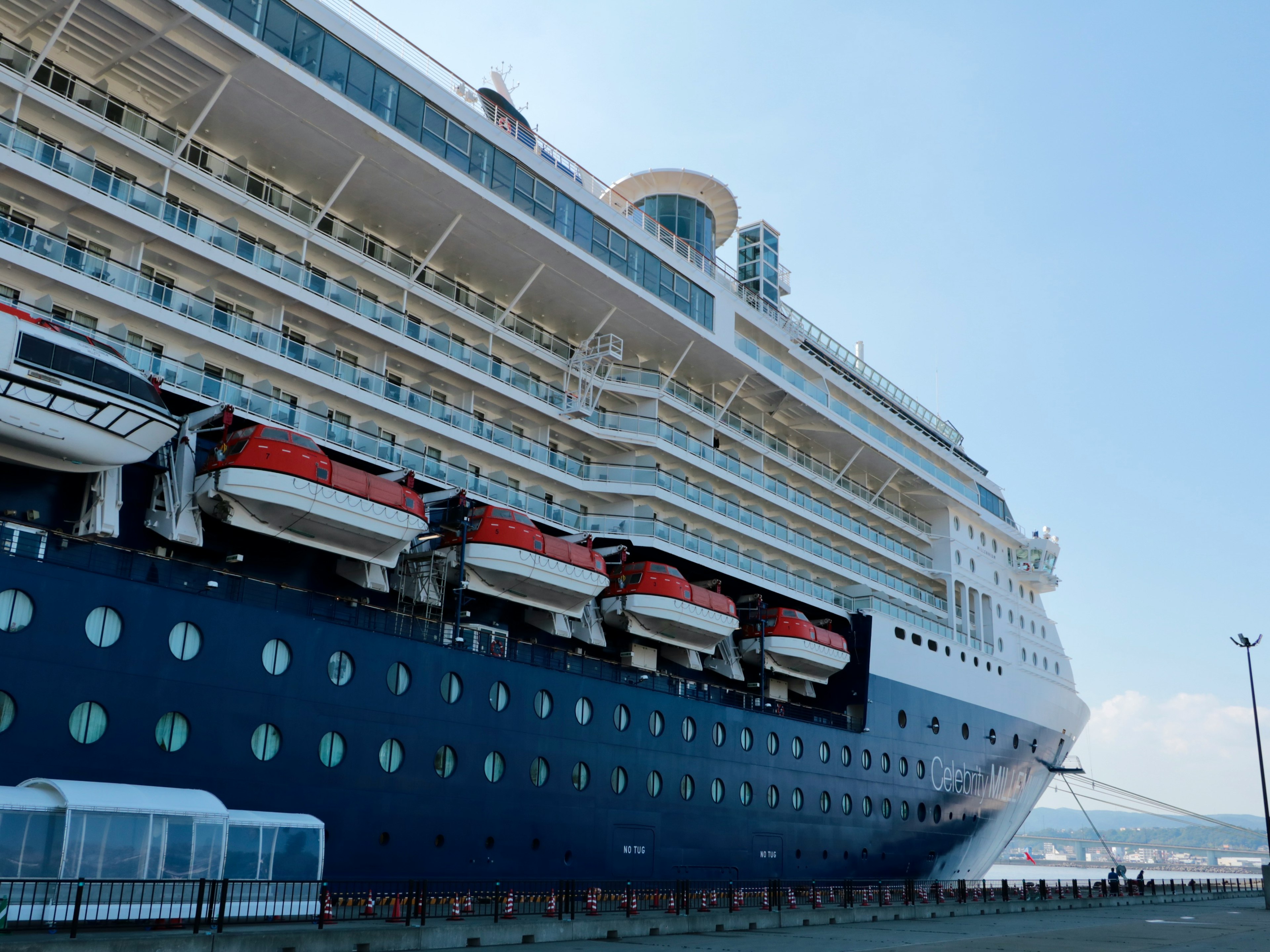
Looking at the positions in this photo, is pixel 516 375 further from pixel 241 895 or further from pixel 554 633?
pixel 241 895

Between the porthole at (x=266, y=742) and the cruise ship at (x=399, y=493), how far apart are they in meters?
0.05

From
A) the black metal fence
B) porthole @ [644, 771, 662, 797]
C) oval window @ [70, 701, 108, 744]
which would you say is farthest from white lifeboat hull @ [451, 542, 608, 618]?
oval window @ [70, 701, 108, 744]

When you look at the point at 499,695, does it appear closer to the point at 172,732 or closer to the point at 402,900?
the point at 402,900

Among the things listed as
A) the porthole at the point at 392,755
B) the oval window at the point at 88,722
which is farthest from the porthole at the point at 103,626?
the porthole at the point at 392,755

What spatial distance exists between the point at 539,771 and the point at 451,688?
298 cm

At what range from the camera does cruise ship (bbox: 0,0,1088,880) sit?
16.7m

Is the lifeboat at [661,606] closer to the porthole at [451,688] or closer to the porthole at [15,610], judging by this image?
the porthole at [451,688]

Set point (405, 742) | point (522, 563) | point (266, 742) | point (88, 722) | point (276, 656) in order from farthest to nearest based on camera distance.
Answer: point (522, 563)
point (405, 742)
point (276, 656)
point (266, 742)
point (88, 722)

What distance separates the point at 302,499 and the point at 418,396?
16.4 feet

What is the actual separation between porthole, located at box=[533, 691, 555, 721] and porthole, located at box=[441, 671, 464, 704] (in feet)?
6.77

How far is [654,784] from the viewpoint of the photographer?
24984 millimetres

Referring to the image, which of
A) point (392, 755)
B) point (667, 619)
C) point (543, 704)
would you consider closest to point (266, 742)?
point (392, 755)

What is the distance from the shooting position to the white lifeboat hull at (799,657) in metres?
31.3

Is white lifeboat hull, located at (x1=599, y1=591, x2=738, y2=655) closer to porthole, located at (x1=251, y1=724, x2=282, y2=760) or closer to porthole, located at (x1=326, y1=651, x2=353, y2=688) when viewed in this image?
porthole, located at (x1=326, y1=651, x2=353, y2=688)
